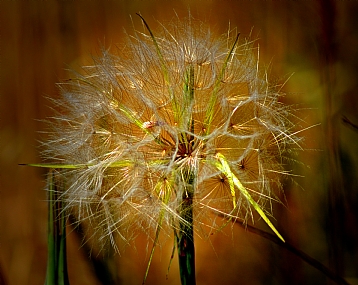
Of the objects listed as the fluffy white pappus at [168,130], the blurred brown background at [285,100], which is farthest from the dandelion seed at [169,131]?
the blurred brown background at [285,100]

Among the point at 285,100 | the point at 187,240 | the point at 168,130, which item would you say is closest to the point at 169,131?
the point at 168,130

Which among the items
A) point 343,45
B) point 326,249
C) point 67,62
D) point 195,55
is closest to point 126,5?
point 67,62

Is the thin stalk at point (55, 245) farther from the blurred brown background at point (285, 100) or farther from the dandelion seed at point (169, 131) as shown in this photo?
the blurred brown background at point (285, 100)

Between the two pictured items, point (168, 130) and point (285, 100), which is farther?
point (285, 100)

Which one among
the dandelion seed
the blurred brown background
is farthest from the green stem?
the blurred brown background

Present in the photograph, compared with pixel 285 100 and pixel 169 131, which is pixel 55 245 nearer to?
pixel 169 131

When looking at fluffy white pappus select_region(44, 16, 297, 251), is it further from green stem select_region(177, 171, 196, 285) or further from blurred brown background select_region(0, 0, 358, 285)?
blurred brown background select_region(0, 0, 358, 285)
